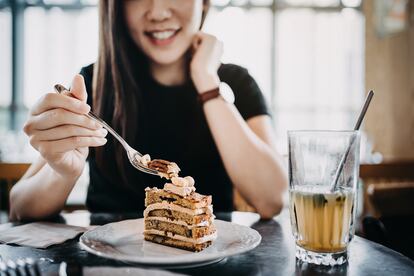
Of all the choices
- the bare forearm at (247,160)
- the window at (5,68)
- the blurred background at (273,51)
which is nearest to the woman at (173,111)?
the bare forearm at (247,160)

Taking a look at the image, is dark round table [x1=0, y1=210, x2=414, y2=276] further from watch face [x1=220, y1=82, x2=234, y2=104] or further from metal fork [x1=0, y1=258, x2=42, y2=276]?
watch face [x1=220, y1=82, x2=234, y2=104]

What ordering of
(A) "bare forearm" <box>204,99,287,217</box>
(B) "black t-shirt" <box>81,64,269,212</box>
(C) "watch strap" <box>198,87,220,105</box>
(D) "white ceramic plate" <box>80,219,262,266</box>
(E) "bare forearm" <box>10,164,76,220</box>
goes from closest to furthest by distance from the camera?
(D) "white ceramic plate" <box>80,219,262,266</box> → (E) "bare forearm" <box>10,164,76,220</box> → (A) "bare forearm" <box>204,99,287,217</box> → (C) "watch strap" <box>198,87,220,105</box> → (B) "black t-shirt" <box>81,64,269,212</box>

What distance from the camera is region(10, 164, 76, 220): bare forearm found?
4.53 ft

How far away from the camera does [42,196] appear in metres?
1.38

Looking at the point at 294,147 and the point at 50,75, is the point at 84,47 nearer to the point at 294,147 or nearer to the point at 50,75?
the point at 50,75

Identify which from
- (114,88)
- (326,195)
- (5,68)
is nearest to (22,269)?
(326,195)

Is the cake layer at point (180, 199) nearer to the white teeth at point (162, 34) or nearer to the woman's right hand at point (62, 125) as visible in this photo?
the woman's right hand at point (62, 125)

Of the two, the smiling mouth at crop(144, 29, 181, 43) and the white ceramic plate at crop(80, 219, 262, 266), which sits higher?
the smiling mouth at crop(144, 29, 181, 43)

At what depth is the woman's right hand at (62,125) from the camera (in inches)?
44.4

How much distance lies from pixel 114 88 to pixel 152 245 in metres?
1.03

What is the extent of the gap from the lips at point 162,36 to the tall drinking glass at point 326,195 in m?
1.07

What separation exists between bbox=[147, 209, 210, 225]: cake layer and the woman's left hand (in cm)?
78

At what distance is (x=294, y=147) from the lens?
41.2 inches

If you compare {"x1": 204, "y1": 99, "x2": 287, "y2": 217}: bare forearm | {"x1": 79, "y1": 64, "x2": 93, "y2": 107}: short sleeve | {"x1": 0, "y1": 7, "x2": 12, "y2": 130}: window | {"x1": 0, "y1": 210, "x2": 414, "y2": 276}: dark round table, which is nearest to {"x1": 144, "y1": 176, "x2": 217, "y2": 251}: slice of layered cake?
{"x1": 0, "y1": 210, "x2": 414, "y2": 276}: dark round table
